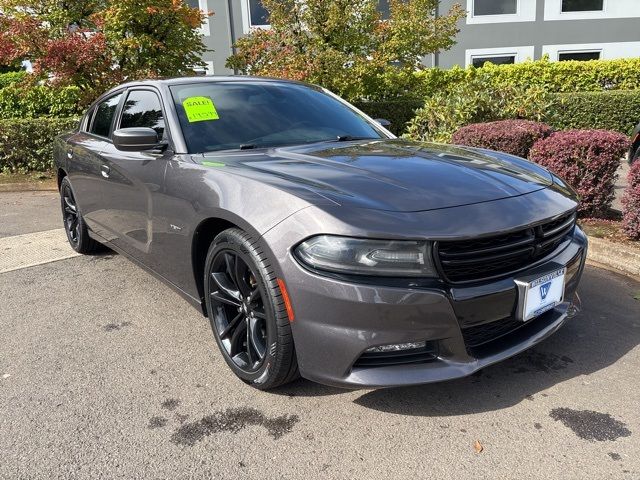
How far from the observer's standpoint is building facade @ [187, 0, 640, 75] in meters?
17.7

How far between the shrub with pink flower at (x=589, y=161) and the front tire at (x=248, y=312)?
3.56 metres

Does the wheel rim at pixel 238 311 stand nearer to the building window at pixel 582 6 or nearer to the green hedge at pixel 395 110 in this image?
the green hedge at pixel 395 110

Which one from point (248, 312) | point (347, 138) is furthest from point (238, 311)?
point (347, 138)

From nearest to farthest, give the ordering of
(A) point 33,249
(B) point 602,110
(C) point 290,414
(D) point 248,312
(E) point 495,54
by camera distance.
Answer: (C) point 290,414 < (D) point 248,312 < (A) point 33,249 < (B) point 602,110 < (E) point 495,54

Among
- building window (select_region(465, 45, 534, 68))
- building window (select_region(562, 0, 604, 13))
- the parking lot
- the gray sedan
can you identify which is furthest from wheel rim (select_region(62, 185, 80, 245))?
building window (select_region(562, 0, 604, 13))

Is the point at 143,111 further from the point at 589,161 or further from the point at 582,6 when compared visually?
the point at 582,6

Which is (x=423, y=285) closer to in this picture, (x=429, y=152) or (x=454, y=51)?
(x=429, y=152)

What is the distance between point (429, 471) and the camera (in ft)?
6.63

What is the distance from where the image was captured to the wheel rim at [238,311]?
2.50m

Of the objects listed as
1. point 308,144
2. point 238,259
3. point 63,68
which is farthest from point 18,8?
point 238,259

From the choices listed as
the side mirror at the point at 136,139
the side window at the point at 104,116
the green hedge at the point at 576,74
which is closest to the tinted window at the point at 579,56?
the green hedge at the point at 576,74

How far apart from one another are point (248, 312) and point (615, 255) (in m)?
3.19

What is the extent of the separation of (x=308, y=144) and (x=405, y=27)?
337 inches

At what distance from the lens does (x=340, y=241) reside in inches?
81.1
